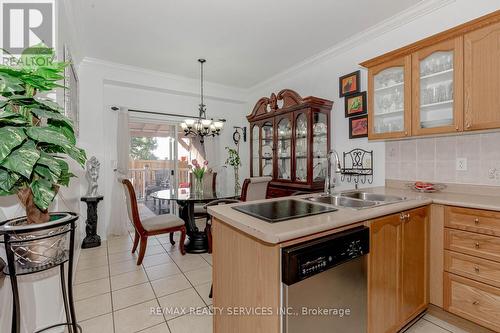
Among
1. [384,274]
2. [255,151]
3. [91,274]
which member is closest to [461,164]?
[384,274]

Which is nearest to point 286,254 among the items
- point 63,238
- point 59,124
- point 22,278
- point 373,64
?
point 63,238

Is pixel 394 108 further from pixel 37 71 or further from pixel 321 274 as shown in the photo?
pixel 37 71

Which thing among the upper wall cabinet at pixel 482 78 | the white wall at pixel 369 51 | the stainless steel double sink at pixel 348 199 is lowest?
the stainless steel double sink at pixel 348 199

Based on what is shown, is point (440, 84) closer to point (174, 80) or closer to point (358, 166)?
point (358, 166)

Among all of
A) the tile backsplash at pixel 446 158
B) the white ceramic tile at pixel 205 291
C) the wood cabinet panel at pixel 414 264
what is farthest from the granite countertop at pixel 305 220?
the white ceramic tile at pixel 205 291

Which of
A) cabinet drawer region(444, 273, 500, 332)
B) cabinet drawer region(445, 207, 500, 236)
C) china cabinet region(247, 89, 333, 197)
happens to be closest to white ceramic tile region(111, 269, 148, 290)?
china cabinet region(247, 89, 333, 197)

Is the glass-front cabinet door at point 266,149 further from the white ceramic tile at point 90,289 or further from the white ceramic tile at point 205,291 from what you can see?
the white ceramic tile at point 90,289

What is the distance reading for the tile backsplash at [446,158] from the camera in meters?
1.93

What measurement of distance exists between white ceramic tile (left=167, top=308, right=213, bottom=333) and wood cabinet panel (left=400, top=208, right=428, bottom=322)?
53.1 inches

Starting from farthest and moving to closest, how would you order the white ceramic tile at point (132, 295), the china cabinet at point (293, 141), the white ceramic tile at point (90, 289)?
1. the china cabinet at point (293, 141)
2. the white ceramic tile at point (90, 289)
3. the white ceramic tile at point (132, 295)

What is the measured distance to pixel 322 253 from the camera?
3.61 feet

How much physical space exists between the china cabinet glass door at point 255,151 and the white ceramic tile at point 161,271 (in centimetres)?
204

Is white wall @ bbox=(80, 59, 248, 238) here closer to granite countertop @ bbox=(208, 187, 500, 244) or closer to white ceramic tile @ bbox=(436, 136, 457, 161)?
granite countertop @ bbox=(208, 187, 500, 244)

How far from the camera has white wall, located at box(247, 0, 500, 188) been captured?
2148 millimetres
